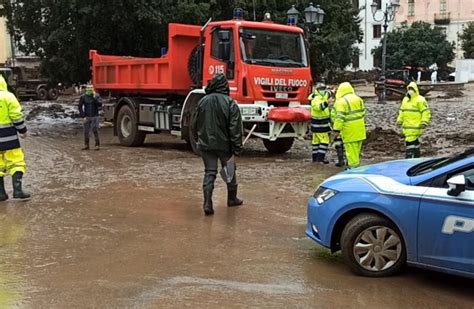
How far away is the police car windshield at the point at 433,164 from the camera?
5.04 meters

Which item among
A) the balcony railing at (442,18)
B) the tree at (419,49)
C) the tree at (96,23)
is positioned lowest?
the tree at (96,23)

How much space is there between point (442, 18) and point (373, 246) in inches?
2718

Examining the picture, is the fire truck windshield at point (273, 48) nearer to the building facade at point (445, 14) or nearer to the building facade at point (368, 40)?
the building facade at point (445, 14)

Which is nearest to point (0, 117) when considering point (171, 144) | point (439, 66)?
point (171, 144)

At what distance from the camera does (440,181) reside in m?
4.83

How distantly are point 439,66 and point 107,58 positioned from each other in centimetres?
4677

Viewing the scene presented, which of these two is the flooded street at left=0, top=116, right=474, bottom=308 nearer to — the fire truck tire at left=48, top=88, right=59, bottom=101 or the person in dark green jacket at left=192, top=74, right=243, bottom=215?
the person in dark green jacket at left=192, top=74, right=243, bottom=215

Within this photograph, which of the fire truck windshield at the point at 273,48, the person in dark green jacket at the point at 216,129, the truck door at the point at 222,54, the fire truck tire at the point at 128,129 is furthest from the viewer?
the fire truck tire at the point at 128,129

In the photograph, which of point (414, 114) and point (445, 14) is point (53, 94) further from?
point (445, 14)

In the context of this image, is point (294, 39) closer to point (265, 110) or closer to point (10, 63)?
point (265, 110)

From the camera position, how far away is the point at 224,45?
492 inches

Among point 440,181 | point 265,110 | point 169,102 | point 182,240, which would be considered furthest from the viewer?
point 169,102

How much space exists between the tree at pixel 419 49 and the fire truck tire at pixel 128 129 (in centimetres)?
4416

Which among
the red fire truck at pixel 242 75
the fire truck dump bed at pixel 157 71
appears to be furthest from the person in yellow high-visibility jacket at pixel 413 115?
the fire truck dump bed at pixel 157 71
